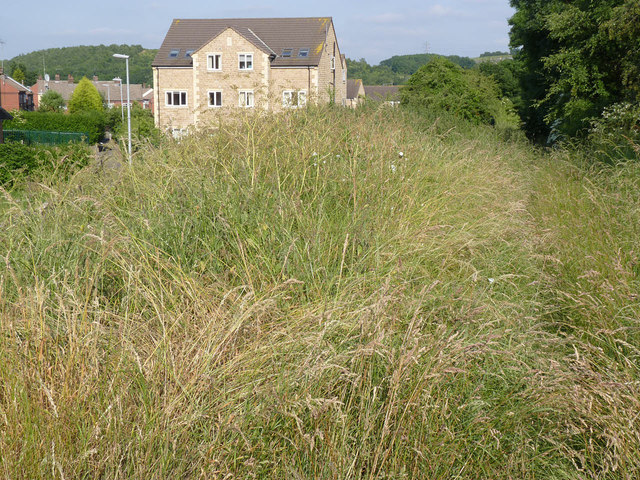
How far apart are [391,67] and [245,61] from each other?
389ft

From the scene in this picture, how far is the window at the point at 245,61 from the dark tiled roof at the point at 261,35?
0.96 m

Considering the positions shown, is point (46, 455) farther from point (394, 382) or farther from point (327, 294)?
point (327, 294)

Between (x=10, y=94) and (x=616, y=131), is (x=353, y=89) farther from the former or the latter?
(x=616, y=131)

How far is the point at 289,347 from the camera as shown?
3.00 meters

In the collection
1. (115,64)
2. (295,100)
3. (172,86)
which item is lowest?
(295,100)

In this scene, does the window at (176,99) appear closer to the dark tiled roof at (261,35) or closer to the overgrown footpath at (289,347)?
the dark tiled roof at (261,35)

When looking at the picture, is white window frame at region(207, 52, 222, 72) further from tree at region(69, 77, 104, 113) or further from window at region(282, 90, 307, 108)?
window at region(282, 90, 307, 108)

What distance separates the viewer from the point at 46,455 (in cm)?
222

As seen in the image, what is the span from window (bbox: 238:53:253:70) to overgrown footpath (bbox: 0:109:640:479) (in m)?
40.5

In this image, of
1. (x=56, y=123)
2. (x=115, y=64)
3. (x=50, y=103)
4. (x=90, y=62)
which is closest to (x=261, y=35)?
(x=56, y=123)

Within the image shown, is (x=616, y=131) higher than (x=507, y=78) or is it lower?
lower

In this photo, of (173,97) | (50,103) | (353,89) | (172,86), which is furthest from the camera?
(353,89)

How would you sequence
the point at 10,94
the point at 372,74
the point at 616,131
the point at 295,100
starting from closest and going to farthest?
1. the point at 295,100
2. the point at 616,131
3. the point at 10,94
4. the point at 372,74

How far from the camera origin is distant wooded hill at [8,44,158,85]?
136 meters
